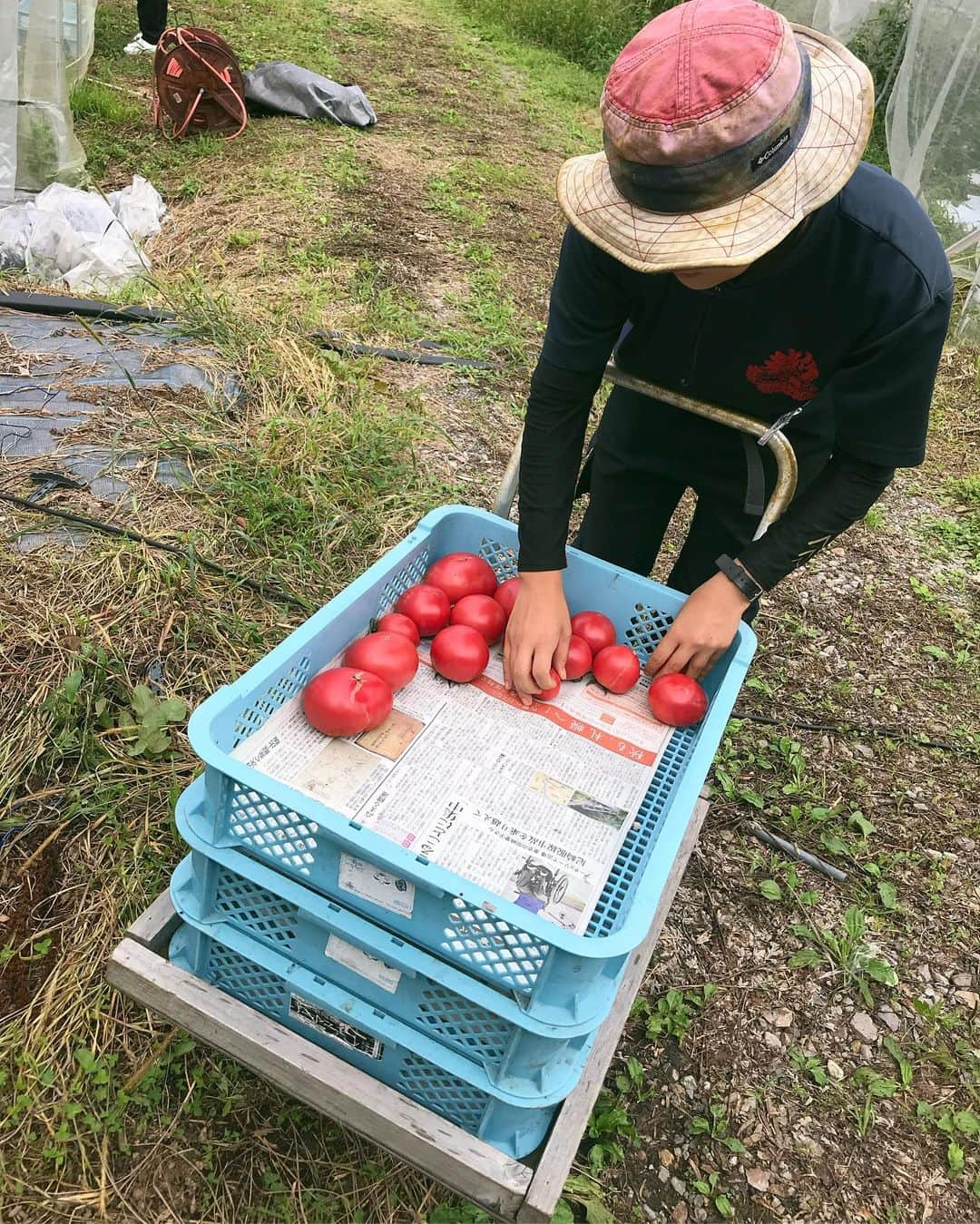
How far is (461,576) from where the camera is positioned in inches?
76.4

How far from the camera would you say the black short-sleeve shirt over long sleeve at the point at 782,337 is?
142 cm

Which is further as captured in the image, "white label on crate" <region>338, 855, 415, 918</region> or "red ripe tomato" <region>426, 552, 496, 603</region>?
"red ripe tomato" <region>426, 552, 496, 603</region>

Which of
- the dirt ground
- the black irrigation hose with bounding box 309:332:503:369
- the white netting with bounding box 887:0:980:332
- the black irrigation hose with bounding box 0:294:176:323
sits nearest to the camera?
the dirt ground

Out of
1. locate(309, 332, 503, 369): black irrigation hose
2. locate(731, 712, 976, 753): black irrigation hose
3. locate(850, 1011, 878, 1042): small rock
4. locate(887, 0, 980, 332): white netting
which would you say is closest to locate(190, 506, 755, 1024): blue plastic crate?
locate(850, 1011, 878, 1042): small rock

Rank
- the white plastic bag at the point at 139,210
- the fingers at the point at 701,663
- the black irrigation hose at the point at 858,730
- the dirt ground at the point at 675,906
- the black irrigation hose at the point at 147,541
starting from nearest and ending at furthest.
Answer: the dirt ground at the point at 675,906, the fingers at the point at 701,663, the black irrigation hose at the point at 147,541, the black irrigation hose at the point at 858,730, the white plastic bag at the point at 139,210

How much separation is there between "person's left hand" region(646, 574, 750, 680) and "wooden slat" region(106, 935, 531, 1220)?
0.94 m

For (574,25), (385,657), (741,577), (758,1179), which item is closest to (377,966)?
(385,657)

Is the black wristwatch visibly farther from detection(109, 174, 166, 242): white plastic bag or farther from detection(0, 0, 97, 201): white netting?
detection(0, 0, 97, 201): white netting

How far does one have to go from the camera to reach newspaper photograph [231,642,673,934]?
148cm

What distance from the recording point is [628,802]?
1654 mm

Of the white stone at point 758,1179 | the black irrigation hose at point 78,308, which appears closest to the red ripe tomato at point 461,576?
the white stone at point 758,1179

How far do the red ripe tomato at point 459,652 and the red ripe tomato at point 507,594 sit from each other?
0.16 m

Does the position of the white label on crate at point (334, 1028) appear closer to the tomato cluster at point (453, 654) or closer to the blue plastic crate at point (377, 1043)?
the blue plastic crate at point (377, 1043)

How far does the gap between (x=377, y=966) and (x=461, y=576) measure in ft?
2.88
